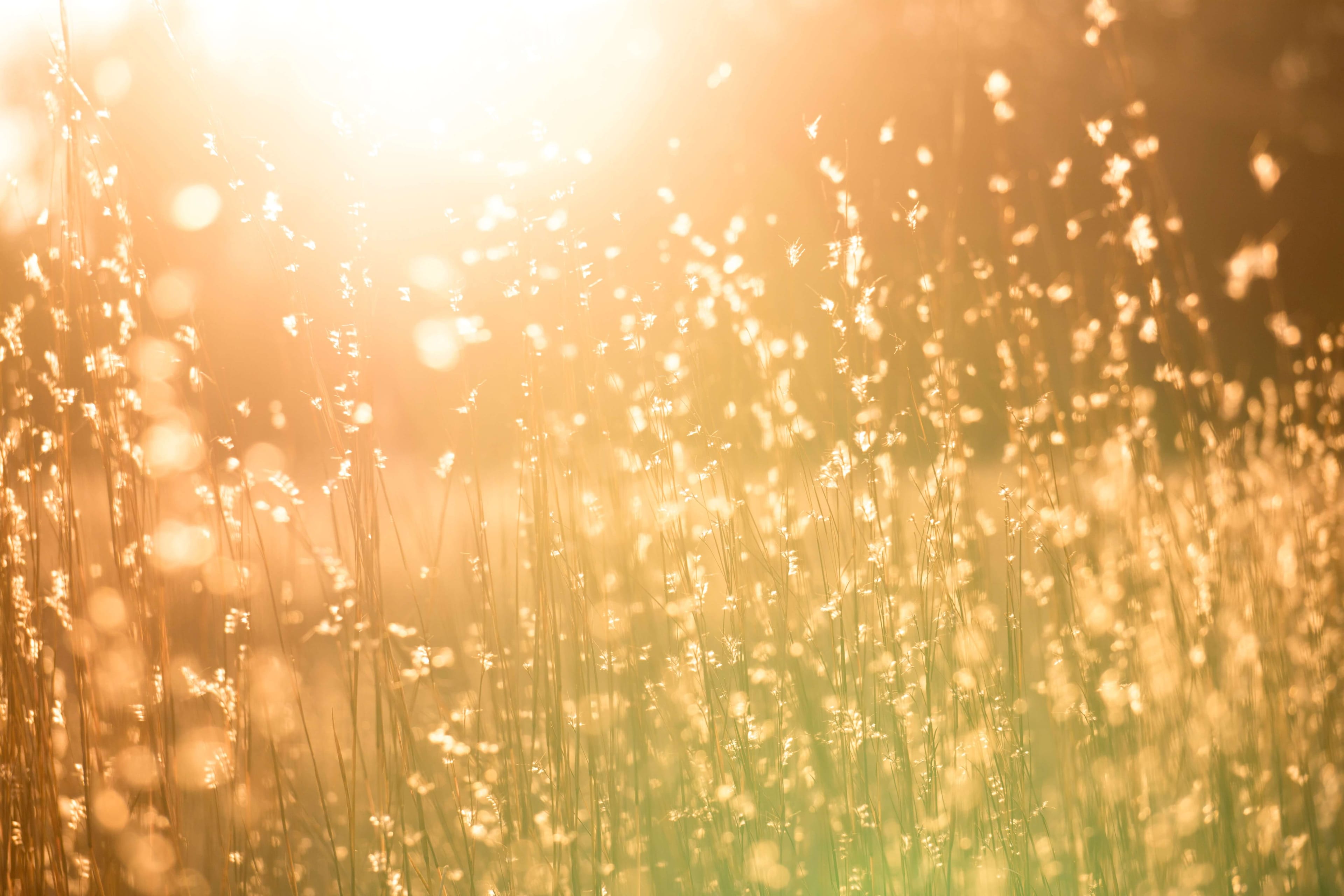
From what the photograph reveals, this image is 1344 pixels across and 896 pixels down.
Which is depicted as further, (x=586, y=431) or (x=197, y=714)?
(x=197, y=714)

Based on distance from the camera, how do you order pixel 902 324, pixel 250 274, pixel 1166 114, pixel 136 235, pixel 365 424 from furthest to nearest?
pixel 1166 114, pixel 902 324, pixel 250 274, pixel 136 235, pixel 365 424

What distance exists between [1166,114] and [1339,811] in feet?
5.51

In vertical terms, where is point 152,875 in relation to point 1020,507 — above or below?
below

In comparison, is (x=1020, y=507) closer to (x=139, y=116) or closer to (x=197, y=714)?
(x=197, y=714)

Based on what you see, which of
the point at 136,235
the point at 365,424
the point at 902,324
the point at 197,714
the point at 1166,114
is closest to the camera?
the point at 365,424

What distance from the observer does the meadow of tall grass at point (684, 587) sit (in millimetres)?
926

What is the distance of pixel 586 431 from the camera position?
43.5 inches

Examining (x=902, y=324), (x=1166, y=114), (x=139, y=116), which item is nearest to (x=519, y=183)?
(x=902, y=324)

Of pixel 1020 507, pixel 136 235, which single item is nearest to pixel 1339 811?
pixel 1020 507

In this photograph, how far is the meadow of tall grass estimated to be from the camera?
926 millimetres

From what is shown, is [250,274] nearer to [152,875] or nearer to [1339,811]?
[152,875]

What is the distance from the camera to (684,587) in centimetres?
105

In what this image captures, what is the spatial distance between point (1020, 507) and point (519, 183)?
0.87 metres

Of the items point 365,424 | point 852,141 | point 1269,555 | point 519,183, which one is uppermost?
point 852,141
